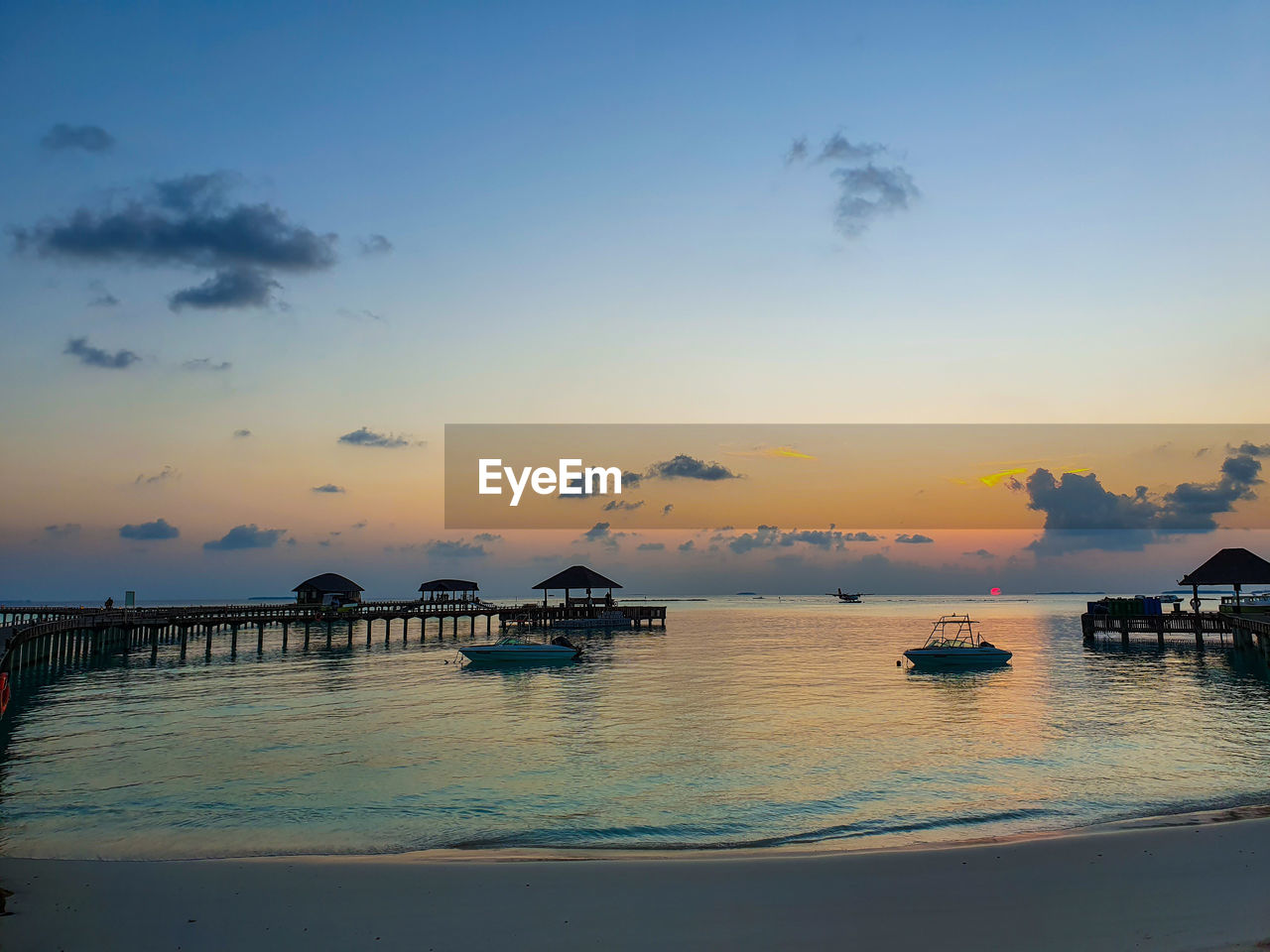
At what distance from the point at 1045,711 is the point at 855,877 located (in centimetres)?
2148

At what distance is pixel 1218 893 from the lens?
10.4 meters

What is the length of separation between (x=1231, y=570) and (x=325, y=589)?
75.2m

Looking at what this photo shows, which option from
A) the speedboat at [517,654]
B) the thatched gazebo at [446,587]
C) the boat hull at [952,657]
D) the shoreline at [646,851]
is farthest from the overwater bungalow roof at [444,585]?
the shoreline at [646,851]

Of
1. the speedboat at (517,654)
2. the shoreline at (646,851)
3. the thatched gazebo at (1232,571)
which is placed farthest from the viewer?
the thatched gazebo at (1232,571)

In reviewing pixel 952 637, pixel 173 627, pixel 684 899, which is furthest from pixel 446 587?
pixel 684 899

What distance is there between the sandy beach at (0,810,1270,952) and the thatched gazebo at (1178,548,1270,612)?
4946 cm

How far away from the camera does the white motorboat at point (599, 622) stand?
77.4 meters

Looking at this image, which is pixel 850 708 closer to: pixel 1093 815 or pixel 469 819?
pixel 1093 815

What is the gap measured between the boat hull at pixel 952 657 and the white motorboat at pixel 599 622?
38.7 meters

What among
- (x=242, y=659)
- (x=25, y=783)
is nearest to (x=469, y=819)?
(x=25, y=783)

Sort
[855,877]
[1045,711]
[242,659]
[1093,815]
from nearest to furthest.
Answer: [855,877], [1093,815], [1045,711], [242,659]

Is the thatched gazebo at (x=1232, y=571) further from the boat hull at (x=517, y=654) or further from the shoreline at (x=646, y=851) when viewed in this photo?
the shoreline at (x=646, y=851)

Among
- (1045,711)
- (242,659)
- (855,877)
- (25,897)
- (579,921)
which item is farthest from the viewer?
(242,659)

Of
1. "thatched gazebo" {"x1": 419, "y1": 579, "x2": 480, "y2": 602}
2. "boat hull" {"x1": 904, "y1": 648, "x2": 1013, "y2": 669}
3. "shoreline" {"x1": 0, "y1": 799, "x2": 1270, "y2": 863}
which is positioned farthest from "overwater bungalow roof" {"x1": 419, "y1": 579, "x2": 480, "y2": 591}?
"shoreline" {"x1": 0, "y1": 799, "x2": 1270, "y2": 863}
